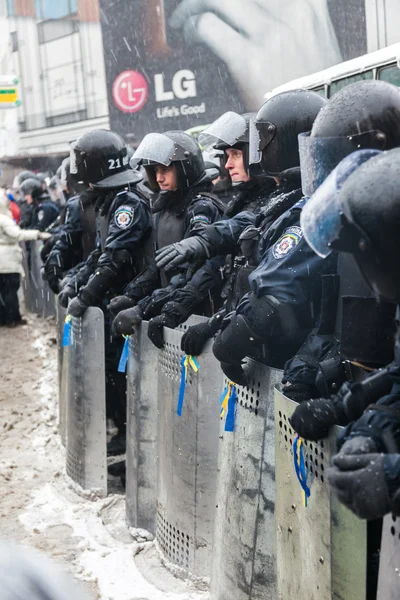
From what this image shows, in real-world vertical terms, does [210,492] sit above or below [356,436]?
below

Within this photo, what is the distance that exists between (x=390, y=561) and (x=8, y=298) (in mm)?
11104

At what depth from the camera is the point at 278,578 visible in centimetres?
306

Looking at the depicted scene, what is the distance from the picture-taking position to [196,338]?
165 inches

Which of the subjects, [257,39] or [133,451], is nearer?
[133,451]

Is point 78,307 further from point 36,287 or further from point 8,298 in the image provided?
point 36,287

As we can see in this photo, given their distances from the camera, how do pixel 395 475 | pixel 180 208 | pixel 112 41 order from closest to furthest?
pixel 395 475
pixel 180 208
pixel 112 41

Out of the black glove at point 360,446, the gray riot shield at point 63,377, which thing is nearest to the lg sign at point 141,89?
the gray riot shield at point 63,377

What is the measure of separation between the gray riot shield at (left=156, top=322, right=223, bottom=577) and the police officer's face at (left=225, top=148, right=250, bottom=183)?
91 centimetres

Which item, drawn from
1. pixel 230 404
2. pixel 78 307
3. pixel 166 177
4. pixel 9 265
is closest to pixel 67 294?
pixel 78 307

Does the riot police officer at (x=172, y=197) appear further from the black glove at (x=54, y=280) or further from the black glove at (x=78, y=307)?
the black glove at (x=54, y=280)

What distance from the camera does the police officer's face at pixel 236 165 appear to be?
4868mm

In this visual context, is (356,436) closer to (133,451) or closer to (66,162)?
(133,451)

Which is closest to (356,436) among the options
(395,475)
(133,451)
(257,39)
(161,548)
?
(395,475)

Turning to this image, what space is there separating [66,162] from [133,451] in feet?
13.4
